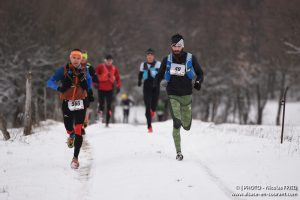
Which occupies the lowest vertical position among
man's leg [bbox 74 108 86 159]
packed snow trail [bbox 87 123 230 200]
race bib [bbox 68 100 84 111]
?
packed snow trail [bbox 87 123 230 200]

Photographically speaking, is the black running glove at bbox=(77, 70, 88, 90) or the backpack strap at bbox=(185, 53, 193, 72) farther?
the backpack strap at bbox=(185, 53, 193, 72)

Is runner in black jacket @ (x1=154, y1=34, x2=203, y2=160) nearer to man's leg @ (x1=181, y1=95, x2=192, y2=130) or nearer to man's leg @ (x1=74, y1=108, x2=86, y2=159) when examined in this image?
man's leg @ (x1=181, y1=95, x2=192, y2=130)

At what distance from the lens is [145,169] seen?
7.92 metres

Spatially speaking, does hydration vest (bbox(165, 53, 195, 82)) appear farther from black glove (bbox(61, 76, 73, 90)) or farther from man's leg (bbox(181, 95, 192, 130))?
black glove (bbox(61, 76, 73, 90))

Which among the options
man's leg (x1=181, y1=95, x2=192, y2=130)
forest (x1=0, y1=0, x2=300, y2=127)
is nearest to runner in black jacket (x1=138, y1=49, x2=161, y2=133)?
man's leg (x1=181, y1=95, x2=192, y2=130)

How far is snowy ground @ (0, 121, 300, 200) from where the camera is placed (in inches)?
261

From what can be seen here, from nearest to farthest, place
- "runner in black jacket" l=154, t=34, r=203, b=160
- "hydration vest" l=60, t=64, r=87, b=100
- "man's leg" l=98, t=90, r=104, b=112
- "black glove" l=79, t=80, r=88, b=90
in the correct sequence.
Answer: "hydration vest" l=60, t=64, r=87, b=100 < "black glove" l=79, t=80, r=88, b=90 < "runner in black jacket" l=154, t=34, r=203, b=160 < "man's leg" l=98, t=90, r=104, b=112

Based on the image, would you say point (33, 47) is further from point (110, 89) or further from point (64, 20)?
point (110, 89)

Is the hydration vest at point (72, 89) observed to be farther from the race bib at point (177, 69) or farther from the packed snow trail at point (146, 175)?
the race bib at point (177, 69)

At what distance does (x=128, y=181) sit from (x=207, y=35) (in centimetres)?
3830

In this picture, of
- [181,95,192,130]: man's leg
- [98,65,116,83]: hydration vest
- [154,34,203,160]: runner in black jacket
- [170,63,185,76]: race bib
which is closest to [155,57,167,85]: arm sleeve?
[154,34,203,160]: runner in black jacket

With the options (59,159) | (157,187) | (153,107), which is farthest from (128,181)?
(153,107)

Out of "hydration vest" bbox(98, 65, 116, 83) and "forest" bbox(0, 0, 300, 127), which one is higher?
"forest" bbox(0, 0, 300, 127)

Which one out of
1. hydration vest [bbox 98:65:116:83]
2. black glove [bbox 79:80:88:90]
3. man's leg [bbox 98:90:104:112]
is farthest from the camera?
man's leg [bbox 98:90:104:112]
